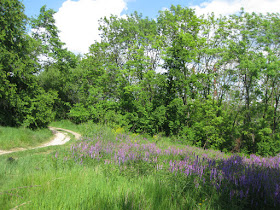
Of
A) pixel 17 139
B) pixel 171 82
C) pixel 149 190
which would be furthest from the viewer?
pixel 171 82

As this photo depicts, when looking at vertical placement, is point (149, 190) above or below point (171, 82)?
below

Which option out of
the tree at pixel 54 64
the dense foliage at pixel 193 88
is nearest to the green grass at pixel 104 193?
the dense foliage at pixel 193 88

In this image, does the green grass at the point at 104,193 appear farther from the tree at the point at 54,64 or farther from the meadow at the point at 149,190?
the tree at the point at 54,64

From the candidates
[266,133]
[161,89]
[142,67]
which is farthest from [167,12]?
[266,133]

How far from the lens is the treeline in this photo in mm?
15688

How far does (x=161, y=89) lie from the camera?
19.5 m

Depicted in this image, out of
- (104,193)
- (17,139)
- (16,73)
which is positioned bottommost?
(17,139)

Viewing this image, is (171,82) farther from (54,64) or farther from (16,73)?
(54,64)

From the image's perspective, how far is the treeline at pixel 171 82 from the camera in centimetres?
1569

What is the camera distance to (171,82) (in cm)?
1878

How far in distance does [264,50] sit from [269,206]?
2119 centimetres

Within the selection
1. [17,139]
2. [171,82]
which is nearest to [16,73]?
[17,139]

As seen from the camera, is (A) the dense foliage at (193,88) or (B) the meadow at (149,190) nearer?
(B) the meadow at (149,190)

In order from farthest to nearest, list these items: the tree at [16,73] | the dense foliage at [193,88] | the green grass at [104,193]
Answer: the dense foliage at [193,88] → the tree at [16,73] → the green grass at [104,193]
